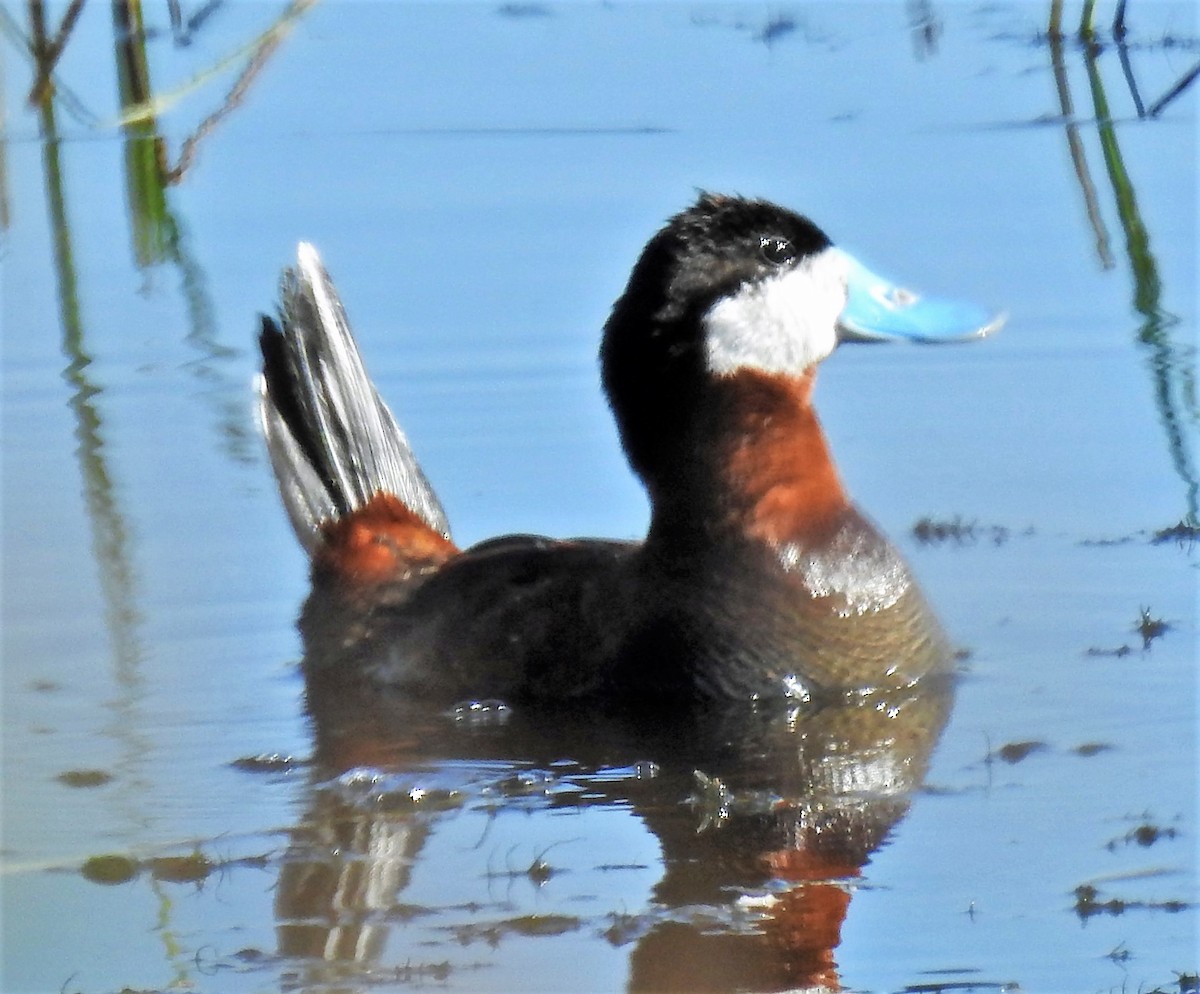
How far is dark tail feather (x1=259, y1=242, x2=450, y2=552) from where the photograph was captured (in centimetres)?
612

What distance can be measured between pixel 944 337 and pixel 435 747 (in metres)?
1.63

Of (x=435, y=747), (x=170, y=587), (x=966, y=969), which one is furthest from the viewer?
(x=170, y=587)

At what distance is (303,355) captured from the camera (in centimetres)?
618

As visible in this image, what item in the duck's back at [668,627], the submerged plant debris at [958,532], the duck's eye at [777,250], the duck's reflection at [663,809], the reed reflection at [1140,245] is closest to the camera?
the duck's reflection at [663,809]

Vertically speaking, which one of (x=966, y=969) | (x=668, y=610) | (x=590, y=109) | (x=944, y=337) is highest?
(x=590, y=109)

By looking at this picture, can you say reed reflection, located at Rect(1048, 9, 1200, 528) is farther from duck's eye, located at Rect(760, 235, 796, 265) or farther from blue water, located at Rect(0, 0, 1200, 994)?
duck's eye, located at Rect(760, 235, 796, 265)

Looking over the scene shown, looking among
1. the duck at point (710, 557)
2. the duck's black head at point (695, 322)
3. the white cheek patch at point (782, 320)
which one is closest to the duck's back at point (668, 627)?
the duck at point (710, 557)

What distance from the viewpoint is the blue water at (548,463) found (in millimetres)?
4145

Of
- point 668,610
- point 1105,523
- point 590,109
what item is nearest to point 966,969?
point 668,610

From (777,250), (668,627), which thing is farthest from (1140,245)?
(668,627)

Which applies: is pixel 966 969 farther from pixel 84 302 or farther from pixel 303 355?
pixel 84 302

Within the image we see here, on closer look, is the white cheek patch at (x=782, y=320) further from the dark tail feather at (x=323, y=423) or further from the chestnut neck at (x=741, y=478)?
the dark tail feather at (x=323, y=423)

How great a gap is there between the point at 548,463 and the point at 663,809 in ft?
8.54

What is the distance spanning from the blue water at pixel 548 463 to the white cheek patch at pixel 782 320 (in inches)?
32.4
